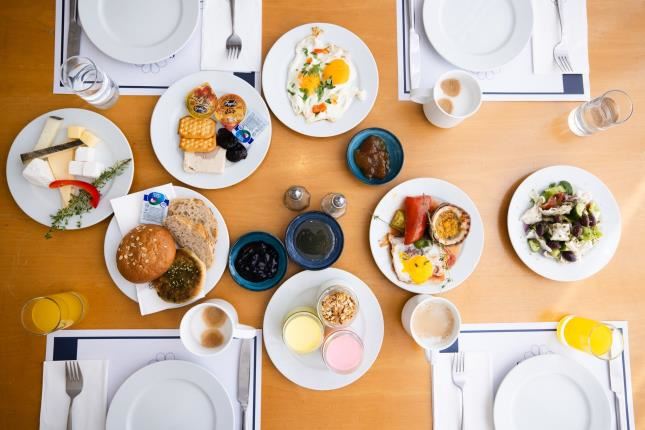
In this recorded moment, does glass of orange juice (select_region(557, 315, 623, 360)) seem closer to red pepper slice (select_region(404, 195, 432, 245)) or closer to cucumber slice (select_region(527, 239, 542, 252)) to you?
cucumber slice (select_region(527, 239, 542, 252))

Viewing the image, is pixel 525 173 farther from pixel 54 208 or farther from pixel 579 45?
pixel 54 208

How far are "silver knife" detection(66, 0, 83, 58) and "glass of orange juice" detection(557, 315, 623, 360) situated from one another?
1.99 meters

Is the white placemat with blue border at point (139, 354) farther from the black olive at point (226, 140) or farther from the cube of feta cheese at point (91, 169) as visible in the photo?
the black olive at point (226, 140)

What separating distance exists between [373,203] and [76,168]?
1.01 m

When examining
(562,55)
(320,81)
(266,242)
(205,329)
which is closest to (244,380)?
(205,329)

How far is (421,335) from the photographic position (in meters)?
1.40

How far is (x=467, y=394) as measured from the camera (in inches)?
58.2

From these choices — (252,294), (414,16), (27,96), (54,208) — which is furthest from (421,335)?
(27,96)

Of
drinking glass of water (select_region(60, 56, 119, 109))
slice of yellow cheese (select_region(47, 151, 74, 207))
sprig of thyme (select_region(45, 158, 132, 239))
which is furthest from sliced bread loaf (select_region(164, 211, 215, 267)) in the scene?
drinking glass of water (select_region(60, 56, 119, 109))

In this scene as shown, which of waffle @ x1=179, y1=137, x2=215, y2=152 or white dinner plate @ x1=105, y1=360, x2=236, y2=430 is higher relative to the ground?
waffle @ x1=179, y1=137, x2=215, y2=152

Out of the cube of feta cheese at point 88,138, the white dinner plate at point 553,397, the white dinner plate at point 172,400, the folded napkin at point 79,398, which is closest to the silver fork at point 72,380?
the folded napkin at point 79,398

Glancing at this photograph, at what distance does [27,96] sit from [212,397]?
1229 millimetres

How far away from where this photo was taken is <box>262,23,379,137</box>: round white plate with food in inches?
58.6

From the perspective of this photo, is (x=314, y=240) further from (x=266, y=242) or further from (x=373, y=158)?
(x=373, y=158)
